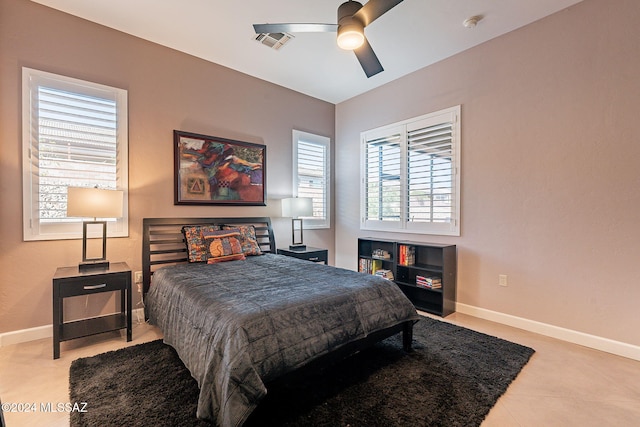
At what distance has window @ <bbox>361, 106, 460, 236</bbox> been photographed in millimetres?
3740

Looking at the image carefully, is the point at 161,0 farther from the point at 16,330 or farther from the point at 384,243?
the point at 384,243

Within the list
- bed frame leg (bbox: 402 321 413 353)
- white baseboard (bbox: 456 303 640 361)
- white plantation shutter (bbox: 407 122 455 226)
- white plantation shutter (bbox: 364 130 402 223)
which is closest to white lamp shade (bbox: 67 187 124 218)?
bed frame leg (bbox: 402 321 413 353)

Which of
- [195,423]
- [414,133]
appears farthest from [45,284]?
[414,133]

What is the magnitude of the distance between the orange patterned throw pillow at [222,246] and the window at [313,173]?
5.09ft

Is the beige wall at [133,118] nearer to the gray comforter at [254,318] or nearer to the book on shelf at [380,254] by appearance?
the gray comforter at [254,318]

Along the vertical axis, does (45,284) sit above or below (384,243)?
below

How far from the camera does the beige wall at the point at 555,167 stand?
2562mm

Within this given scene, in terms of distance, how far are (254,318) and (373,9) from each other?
2.17 meters

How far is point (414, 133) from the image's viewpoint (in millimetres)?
4121

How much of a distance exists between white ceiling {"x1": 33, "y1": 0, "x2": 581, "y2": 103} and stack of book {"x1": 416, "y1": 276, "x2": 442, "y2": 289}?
2.77 metres

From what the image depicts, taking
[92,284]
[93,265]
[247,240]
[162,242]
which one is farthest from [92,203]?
[247,240]

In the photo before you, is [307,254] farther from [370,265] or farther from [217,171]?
[217,171]

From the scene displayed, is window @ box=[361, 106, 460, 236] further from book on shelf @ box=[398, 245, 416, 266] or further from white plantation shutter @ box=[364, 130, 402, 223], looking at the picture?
book on shelf @ box=[398, 245, 416, 266]

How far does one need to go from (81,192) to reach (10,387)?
4.94 ft
